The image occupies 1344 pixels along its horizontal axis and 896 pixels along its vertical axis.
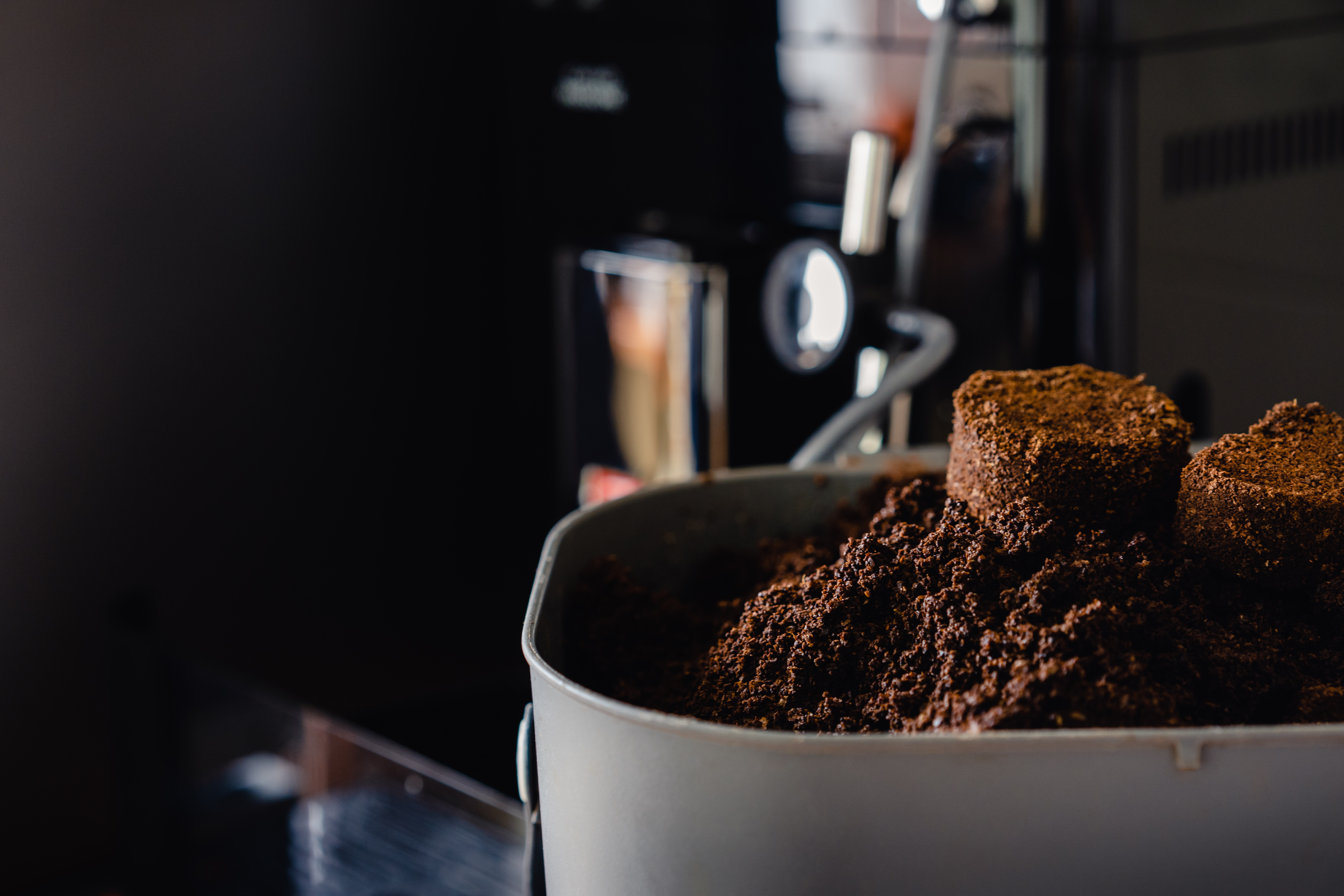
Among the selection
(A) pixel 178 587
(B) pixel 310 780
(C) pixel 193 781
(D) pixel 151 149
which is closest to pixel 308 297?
(D) pixel 151 149

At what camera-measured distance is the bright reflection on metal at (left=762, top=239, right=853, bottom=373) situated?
867 millimetres

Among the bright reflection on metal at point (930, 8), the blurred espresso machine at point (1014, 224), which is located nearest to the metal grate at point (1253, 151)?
the blurred espresso machine at point (1014, 224)

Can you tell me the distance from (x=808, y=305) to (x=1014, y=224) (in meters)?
0.17

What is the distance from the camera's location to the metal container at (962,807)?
0.28 meters

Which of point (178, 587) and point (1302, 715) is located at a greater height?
point (1302, 715)

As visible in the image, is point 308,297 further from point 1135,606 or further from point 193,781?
point 1135,606

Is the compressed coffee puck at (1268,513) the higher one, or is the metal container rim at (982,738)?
the compressed coffee puck at (1268,513)

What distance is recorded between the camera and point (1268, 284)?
0.90m

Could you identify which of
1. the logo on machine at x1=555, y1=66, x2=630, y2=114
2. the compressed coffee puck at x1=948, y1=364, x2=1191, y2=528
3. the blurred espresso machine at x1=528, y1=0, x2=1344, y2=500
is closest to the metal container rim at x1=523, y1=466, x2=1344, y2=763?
the compressed coffee puck at x1=948, y1=364, x2=1191, y2=528

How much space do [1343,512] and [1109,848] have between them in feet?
0.46

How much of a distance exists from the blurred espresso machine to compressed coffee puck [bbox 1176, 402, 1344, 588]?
1.05 ft

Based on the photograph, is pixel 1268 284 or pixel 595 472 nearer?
pixel 1268 284

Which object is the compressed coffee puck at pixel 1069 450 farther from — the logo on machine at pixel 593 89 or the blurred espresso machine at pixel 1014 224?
the logo on machine at pixel 593 89

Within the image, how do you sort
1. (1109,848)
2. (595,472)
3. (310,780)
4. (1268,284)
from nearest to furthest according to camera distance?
(1109,848) → (310,780) → (1268,284) → (595,472)
